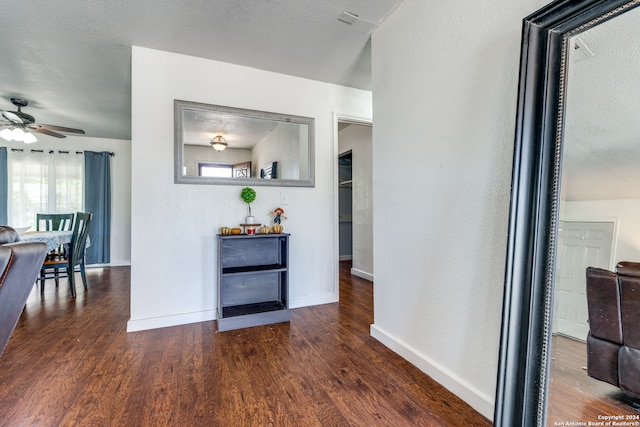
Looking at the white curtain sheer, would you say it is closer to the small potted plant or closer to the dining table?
the dining table

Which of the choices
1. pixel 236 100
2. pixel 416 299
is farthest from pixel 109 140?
pixel 416 299

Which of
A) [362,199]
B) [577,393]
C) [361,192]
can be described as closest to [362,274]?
[362,199]

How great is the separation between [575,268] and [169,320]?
2709 millimetres

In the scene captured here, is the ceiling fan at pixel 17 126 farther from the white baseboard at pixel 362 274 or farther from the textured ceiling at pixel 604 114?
the textured ceiling at pixel 604 114

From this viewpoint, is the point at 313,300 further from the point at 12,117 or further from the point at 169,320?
the point at 12,117

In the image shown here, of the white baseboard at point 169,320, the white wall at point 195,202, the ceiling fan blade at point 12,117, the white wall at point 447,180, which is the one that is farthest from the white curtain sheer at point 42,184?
the white wall at point 447,180

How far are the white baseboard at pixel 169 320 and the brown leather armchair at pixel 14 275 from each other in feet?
5.76

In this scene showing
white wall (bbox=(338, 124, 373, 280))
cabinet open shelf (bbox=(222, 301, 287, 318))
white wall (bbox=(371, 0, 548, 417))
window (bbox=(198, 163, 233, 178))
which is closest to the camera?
white wall (bbox=(371, 0, 548, 417))

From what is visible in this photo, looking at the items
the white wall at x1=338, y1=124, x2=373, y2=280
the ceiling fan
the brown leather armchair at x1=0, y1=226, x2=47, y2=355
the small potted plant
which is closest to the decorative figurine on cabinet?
the small potted plant

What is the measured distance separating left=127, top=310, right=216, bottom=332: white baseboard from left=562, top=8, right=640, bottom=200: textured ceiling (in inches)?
104

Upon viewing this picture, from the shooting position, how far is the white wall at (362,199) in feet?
13.6

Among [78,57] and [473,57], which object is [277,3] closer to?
[473,57]

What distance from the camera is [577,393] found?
0.99 metres

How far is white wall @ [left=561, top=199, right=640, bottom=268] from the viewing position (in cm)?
86
